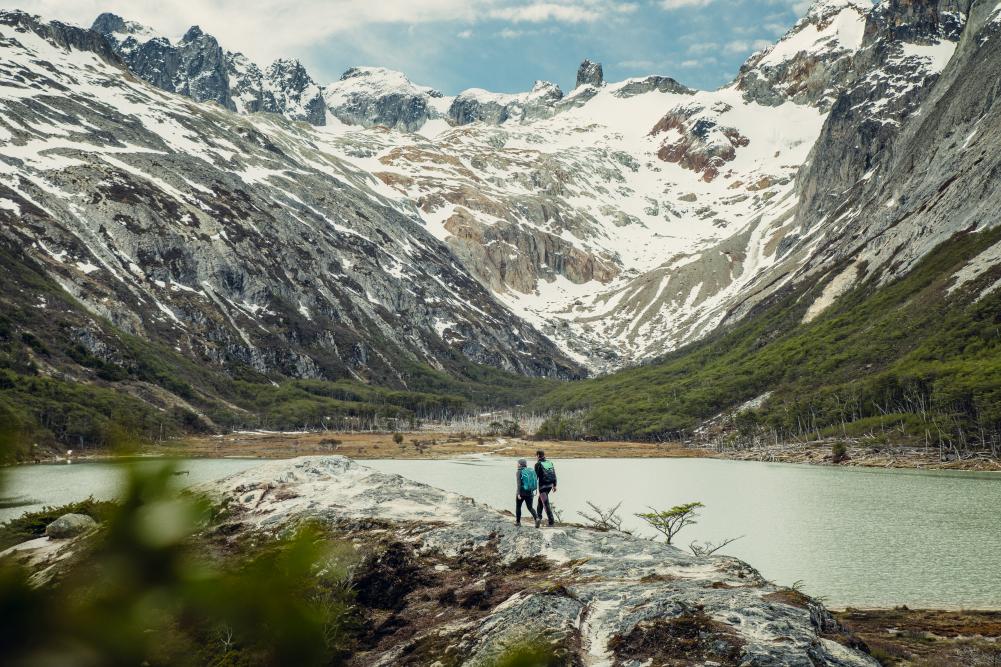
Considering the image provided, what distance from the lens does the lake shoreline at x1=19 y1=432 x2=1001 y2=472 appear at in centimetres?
10331

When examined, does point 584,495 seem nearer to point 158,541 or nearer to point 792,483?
point 792,483

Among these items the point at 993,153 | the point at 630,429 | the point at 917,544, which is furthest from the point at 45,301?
the point at 993,153

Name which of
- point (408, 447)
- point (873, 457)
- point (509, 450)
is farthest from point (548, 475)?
point (408, 447)

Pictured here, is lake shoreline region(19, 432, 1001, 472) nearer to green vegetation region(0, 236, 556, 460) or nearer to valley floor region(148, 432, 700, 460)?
valley floor region(148, 432, 700, 460)

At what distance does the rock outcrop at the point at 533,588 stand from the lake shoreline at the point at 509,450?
296 feet

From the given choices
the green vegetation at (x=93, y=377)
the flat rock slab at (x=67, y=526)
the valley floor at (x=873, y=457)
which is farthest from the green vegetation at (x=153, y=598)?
the green vegetation at (x=93, y=377)

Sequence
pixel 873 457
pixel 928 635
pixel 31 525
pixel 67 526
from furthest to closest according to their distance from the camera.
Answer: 1. pixel 873 457
2. pixel 31 525
3. pixel 928 635
4. pixel 67 526

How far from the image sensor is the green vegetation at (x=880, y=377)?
4286 inches

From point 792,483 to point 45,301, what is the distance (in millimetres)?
171441

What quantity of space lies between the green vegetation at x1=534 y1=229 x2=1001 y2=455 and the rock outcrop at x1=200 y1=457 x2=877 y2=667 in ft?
343

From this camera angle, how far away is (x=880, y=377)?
440 feet

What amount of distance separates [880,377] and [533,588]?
140273 millimetres

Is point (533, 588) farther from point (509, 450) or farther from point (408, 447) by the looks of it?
point (408, 447)

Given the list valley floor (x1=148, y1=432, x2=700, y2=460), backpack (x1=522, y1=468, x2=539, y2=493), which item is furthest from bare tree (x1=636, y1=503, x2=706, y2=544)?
valley floor (x1=148, y1=432, x2=700, y2=460)
